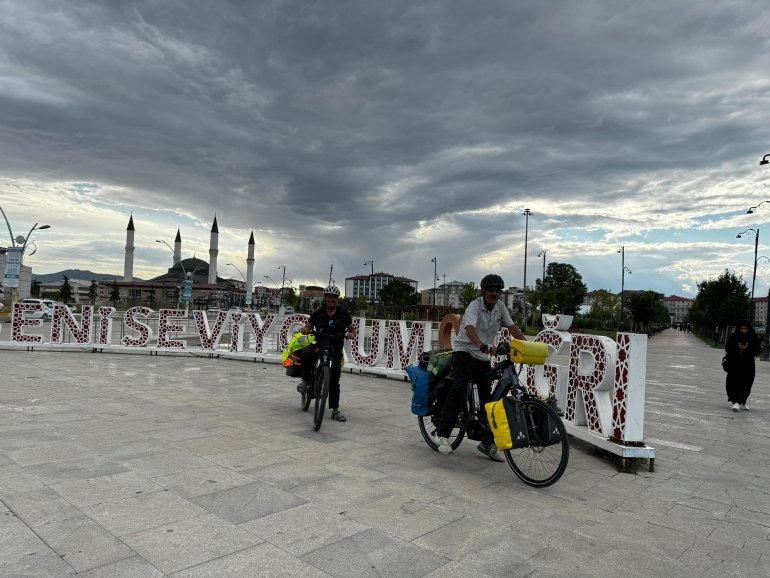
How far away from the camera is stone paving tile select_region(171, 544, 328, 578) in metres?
2.92

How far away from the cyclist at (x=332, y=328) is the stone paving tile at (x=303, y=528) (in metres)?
3.30

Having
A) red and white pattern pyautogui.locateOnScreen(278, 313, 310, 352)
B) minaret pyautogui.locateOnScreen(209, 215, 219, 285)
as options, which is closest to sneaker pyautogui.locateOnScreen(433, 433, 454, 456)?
red and white pattern pyautogui.locateOnScreen(278, 313, 310, 352)

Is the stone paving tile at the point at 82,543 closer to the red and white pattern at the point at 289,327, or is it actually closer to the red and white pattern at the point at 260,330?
the red and white pattern at the point at 289,327

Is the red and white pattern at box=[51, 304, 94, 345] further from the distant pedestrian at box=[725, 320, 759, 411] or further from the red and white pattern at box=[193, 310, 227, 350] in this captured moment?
the distant pedestrian at box=[725, 320, 759, 411]

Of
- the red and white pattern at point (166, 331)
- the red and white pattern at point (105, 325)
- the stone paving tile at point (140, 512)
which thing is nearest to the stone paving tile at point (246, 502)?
the stone paving tile at point (140, 512)

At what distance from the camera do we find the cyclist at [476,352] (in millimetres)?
5191

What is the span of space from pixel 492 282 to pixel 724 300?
49.5 meters

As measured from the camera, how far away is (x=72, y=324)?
16.3 m

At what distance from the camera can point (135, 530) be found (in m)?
3.45

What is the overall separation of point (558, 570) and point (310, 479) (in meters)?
2.21

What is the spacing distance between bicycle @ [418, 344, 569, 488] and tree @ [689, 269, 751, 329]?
4456 centimetres

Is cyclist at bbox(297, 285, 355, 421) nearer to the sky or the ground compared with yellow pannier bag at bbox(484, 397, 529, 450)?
nearer to the sky

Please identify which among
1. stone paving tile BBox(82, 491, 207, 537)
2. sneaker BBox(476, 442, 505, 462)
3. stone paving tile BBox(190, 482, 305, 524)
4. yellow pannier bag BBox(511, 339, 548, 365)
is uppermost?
yellow pannier bag BBox(511, 339, 548, 365)

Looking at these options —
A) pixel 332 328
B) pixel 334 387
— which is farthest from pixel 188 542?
pixel 334 387
